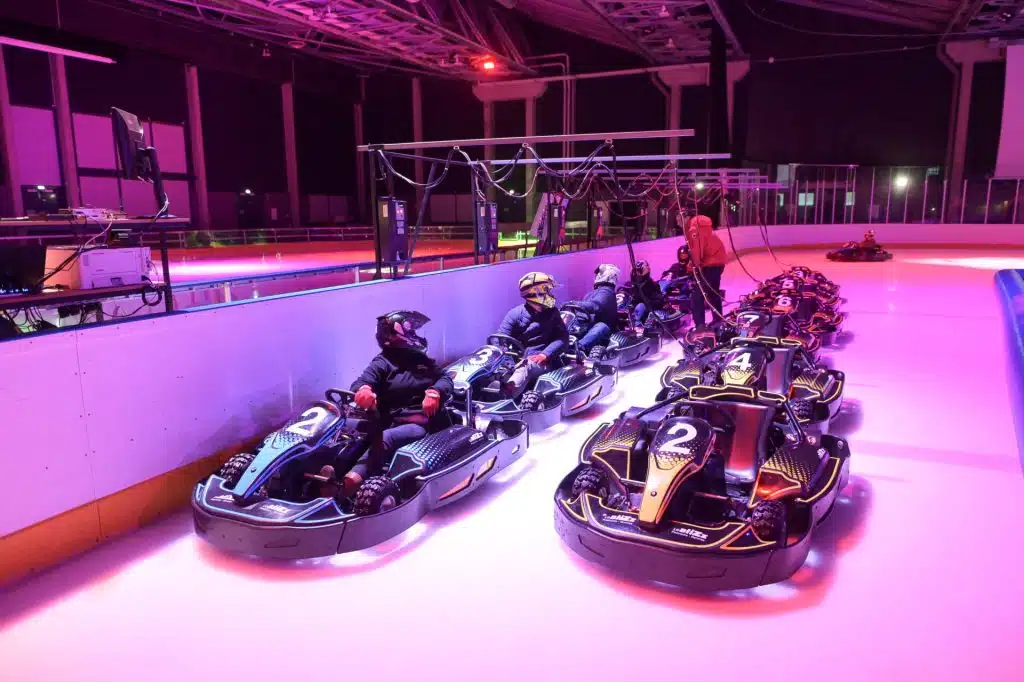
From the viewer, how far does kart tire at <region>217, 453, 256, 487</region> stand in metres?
3.48

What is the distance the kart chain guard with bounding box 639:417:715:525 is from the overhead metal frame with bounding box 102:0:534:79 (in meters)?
13.3

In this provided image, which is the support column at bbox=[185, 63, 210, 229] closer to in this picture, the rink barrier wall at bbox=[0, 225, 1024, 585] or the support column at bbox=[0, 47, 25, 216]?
the support column at bbox=[0, 47, 25, 216]

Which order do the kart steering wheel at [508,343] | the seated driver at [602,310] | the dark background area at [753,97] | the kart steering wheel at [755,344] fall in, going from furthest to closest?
the dark background area at [753,97]
the seated driver at [602,310]
the kart steering wheel at [508,343]
the kart steering wheel at [755,344]

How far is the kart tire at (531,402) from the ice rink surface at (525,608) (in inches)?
35.2

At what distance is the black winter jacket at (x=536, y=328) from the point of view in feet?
20.7

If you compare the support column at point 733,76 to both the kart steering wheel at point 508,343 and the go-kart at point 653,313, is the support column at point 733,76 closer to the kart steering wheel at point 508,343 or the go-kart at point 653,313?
the go-kart at point 653,313

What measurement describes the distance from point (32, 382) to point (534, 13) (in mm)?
20785

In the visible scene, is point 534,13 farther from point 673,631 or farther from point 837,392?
point 673,631

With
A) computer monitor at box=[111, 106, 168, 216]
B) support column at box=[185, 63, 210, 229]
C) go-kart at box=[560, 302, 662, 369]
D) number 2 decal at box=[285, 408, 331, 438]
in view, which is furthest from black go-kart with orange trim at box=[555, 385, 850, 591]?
support column at box=[185, 63, 210, 229]

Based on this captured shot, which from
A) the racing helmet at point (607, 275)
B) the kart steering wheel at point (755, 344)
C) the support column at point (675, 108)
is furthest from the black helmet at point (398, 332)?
the support column at point (675, 108)

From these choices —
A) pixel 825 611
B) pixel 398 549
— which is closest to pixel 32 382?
pixel 398 549

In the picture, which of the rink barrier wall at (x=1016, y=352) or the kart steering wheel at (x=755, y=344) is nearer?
the rink barrier wall at (x=1016, y=352)

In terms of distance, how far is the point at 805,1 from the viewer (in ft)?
60.2

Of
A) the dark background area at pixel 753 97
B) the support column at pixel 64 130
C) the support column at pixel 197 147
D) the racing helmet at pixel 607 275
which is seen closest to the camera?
the racing helmet at pixel 607 275
